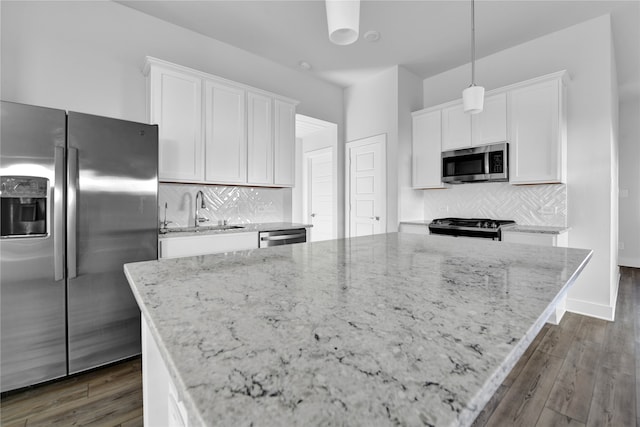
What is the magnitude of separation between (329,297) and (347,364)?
0.97 feet

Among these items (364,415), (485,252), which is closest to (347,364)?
(364,415)

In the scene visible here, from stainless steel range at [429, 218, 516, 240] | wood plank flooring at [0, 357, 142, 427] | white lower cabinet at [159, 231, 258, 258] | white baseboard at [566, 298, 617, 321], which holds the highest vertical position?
stainless steel range at [429, 218, 516, 240]

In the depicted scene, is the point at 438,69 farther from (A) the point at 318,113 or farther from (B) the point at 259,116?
(B) the point at 259,116

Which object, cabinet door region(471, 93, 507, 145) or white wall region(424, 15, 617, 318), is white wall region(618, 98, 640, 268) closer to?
white wall region(424, 15, 617, 318)

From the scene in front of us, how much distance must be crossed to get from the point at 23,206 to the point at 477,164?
3997mm

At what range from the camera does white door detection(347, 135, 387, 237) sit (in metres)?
4.08

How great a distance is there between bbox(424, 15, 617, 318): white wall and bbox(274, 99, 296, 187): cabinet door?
292cm

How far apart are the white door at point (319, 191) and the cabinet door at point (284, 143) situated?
1508 millimetres

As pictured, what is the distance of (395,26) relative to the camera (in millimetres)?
3084

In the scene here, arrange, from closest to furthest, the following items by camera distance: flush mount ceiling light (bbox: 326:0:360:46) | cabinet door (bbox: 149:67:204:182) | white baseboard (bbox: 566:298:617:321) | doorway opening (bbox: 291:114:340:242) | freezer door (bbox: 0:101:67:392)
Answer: flush mount ceiling light (bbox: 326:0:360:46)
freezer door (bbox: 0:101:67:392)
cabinet door (bbox: 149:67:204:182)
white baseboard (bbox: 566:298:617:321)
doorway opening (bbox: 291:114:340:242)

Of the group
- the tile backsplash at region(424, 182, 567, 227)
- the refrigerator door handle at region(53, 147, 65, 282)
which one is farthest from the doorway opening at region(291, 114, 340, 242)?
the refrigerator door handle at region(53, 147, 65, 282)

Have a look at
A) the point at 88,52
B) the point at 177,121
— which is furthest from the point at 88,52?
the point at 177,121

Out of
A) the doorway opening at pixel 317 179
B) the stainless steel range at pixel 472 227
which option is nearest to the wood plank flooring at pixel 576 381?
the stainless steel range at pixel 472 227

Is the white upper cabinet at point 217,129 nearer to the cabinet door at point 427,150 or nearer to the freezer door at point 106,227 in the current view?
the freezer door at point 106,227
